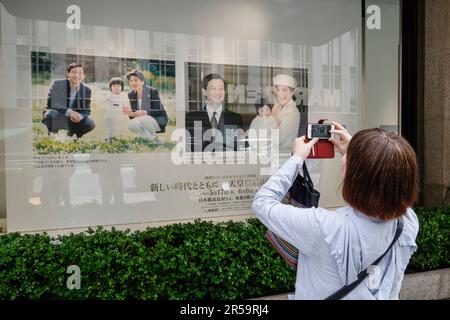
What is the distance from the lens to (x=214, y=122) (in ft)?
14.8

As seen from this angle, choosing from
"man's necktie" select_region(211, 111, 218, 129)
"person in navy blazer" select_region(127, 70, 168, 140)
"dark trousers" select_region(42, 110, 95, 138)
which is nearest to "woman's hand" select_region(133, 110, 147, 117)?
"person in navy blazer" select_region(127, 70, 168, 140)

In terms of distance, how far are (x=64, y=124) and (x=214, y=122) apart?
161cm

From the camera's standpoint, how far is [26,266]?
114 inches

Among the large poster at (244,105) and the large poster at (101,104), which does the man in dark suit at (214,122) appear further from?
the large poster at (101,104)

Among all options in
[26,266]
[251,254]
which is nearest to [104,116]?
[26,266]

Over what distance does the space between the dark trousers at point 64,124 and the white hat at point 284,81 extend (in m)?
2.19

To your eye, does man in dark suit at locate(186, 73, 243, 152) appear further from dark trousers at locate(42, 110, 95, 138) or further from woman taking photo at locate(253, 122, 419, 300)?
woman taking photo at locate(253, 122, 419, 300)

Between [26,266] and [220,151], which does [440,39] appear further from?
[26,266]

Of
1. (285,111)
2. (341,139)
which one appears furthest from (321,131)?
(285,111)

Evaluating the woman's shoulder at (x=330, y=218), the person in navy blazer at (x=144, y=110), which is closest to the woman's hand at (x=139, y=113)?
the person in navy blazer at (x=144, y=110)

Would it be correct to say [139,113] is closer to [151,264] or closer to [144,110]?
[144,110]

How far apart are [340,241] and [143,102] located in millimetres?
3305

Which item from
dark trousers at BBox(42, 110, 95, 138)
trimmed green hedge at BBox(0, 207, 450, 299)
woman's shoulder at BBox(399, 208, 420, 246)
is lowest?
trimmed green hedge at BBox(0, 207, 450, 299)

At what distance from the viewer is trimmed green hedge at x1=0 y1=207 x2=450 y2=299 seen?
115 inches
